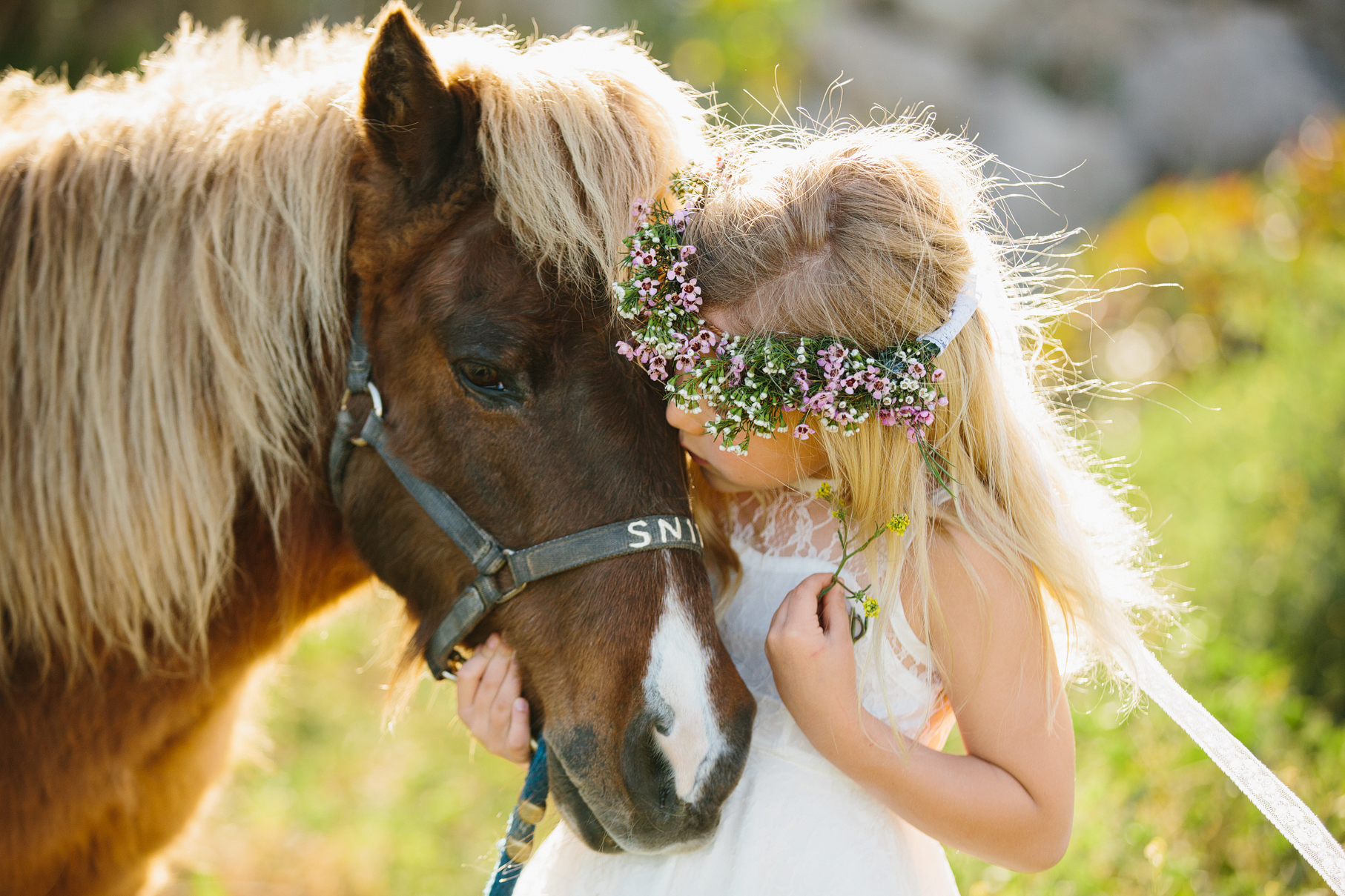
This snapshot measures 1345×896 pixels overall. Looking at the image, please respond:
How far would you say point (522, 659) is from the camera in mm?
1425

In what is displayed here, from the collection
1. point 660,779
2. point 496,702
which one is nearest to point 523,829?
point 496,702

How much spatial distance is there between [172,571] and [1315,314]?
5666 mm

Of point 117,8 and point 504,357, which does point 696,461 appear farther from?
point 117,8

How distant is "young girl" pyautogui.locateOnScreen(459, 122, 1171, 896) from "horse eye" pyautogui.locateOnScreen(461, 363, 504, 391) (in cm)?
24

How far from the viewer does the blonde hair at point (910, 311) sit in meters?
1.32

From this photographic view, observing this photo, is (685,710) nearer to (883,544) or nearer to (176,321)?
(883,544)

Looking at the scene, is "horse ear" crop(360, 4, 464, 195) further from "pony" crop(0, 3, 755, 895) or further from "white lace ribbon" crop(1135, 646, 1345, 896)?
"white lace ribbon" crop(1135, 646, 1345, 896)

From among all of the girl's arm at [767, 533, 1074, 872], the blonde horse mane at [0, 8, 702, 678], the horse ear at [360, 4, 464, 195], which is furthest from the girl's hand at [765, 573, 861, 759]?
the horse ear at [360, 4, 464, 195]

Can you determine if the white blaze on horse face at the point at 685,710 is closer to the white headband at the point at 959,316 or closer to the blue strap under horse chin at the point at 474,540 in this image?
the blue strap under horse chin at the point at 474,540

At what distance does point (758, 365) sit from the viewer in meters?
1.28

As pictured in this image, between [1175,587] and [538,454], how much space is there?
176 inches

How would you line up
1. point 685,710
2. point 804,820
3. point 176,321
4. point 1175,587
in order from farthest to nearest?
point 1175,587 < point 176,321 < point 804,820 < point 685,710

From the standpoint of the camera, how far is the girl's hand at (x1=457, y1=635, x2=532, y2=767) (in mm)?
1414

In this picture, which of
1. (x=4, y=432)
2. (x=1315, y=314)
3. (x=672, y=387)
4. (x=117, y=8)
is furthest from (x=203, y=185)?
(x=117, y=8)
